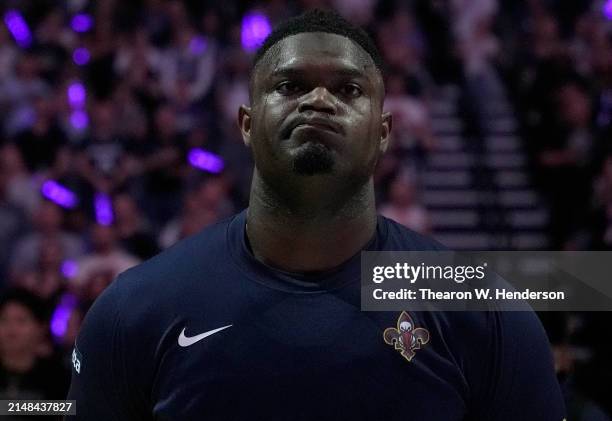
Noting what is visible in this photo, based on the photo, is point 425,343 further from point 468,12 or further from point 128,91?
point 468,12

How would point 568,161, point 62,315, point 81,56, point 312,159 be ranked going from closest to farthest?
point 312,159
point 62,315
point 568,161
point 81,56

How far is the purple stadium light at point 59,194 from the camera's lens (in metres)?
6.37

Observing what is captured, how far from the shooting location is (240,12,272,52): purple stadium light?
8008 millimetres

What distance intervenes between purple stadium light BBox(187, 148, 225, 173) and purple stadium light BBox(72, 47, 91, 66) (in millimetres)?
1623

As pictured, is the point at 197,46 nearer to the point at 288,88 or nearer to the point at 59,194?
the point at 59,194

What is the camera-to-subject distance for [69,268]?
587 centimetres

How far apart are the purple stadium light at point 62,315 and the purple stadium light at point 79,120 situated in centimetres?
220

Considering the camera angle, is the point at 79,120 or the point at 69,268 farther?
the point at 79,120

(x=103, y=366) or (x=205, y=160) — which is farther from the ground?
(x=103, y=366)

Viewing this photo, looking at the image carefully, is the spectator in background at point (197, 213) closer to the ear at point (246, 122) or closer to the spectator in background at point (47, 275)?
the spectator in background at point (47, 275)

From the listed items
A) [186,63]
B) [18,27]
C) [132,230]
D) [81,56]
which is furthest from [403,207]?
[18,27]

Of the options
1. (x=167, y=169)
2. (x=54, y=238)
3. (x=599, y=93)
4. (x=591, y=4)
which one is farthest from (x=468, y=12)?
(x=54, y=238)

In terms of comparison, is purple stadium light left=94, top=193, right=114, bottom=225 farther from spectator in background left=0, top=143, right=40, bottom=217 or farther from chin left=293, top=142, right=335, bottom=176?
chin left=293, top=142, right=335, bottom=176

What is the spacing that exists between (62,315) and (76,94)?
2.84 m
